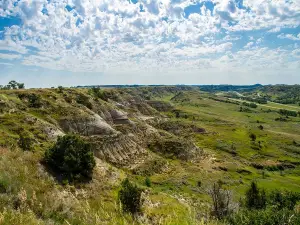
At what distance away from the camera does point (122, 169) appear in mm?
53875

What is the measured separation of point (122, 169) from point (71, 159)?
2202 centimetres

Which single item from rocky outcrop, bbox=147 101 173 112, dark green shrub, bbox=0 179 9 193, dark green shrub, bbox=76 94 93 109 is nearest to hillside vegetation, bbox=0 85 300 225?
dark green shrub, bbox=0 179 9 193

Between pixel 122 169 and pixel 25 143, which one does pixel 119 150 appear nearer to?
pixel 122 169

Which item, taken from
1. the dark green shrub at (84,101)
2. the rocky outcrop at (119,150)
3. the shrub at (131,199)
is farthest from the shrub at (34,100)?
the shrub at (131,199)

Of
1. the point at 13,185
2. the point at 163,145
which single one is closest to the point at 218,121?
the point at 163,145

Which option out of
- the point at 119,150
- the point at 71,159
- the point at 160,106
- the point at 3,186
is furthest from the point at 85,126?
the point at 160,106

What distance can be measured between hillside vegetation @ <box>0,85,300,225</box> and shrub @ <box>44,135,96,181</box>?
0.12 metres

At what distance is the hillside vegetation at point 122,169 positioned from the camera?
9.95 metres

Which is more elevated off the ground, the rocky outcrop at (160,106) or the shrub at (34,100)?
the shrub at (34,100)

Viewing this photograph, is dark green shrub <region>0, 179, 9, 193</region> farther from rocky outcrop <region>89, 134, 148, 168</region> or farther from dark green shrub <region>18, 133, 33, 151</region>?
rocky outcrop <region>89, 134, 148, 168</region>

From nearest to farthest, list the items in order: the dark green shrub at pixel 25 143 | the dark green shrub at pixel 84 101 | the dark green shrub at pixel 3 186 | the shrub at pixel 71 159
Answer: the dark green shrub at pixel 3 186 < the shrub at pixel 71 159 < the dark green shrub at pixel 25 143 < the dark green shrub at pixel 84 101

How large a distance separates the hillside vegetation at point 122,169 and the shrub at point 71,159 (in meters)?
0.12

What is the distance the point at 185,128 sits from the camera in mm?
118438

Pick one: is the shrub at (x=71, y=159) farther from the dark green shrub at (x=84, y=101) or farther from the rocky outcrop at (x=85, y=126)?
the dark green shrub at (x=84, y=101)
